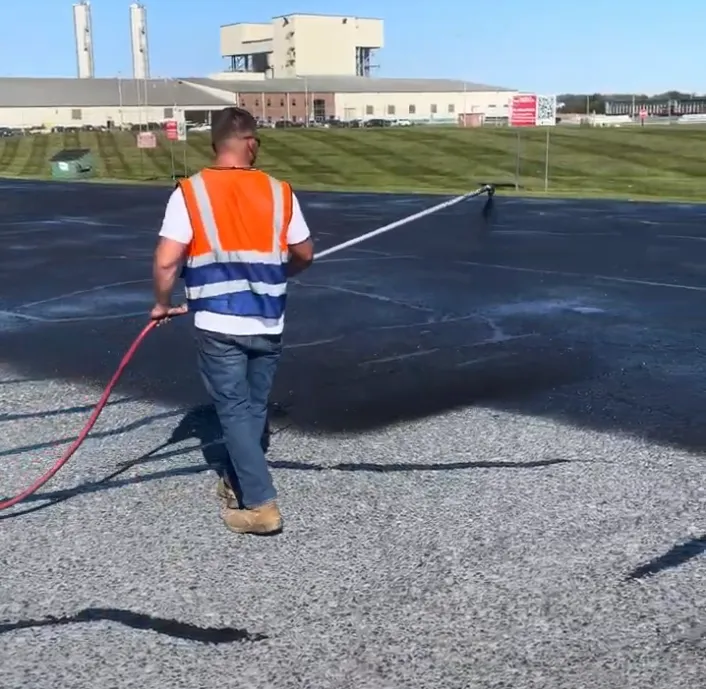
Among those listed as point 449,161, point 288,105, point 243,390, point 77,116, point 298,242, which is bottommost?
point 449,161

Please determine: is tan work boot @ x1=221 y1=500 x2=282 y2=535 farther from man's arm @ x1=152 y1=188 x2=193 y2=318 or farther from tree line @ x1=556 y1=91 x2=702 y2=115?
tree line @ x1=556 y1=91 x2=702 y2=115

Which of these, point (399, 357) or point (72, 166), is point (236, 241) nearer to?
point (399, 357)

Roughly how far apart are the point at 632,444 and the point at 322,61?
477 feet

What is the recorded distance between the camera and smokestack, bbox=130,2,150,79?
470ft

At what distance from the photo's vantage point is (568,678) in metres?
3.44

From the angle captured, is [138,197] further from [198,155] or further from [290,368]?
[198,155]

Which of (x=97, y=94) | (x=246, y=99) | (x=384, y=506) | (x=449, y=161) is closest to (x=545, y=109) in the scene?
(x=449, y=161)

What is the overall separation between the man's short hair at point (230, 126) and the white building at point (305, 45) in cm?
Result: 14295

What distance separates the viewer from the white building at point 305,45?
14388 cm

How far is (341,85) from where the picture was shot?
13162 centimetres

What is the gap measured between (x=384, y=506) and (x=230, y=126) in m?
1.85

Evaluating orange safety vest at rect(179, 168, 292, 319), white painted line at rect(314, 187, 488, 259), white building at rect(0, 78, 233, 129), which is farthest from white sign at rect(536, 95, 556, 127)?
white building at rect(0, 78, 233, 129)

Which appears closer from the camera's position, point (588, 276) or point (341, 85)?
point (588, 276)

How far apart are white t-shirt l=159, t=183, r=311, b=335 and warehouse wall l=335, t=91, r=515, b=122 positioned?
412ft
